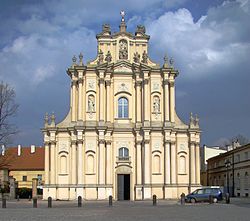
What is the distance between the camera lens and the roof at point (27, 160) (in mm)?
79062

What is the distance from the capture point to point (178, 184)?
5597cm

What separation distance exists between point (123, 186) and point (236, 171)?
824 inches

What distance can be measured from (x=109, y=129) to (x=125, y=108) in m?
3.28

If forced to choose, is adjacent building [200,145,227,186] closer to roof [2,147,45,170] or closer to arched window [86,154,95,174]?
roof [2,147,45,170]

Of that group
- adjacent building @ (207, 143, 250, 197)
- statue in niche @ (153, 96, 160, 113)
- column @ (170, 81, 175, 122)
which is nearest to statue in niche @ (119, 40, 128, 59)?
statue in niche @ (153, 96, 160, 113)

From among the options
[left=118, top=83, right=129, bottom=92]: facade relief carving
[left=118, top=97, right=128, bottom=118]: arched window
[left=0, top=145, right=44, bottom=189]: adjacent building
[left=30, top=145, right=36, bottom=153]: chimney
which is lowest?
[left=0, top=145, right=44, bottom=189]: adjacent building

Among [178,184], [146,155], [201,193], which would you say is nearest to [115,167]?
[146,155]

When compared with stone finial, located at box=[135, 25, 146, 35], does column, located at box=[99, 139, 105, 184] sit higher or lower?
lower

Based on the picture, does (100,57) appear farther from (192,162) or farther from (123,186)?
(192,162)

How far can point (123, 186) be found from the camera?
5597cm

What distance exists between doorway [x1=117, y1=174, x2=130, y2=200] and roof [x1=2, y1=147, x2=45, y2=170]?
26025 millimetres

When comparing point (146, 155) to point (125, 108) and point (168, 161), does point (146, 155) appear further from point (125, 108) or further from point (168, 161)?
point (125, 108)

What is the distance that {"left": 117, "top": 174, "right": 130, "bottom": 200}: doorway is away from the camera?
183 feet

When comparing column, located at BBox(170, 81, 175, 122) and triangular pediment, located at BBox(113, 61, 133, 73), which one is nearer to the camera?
column, located at BBox(170, 81, 175, 122)
